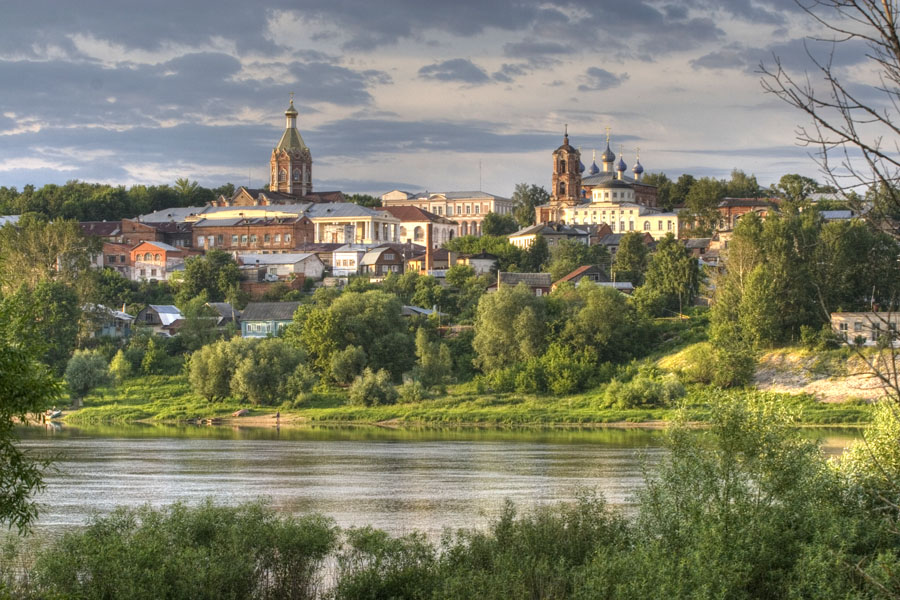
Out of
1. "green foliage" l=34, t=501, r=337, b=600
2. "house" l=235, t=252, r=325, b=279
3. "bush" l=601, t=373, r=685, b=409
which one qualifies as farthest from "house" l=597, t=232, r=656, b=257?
"green foliage" l=34, t=501, r=337, b=600

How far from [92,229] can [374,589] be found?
75.3 meters

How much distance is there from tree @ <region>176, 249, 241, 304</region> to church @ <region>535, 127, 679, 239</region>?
33.1 m

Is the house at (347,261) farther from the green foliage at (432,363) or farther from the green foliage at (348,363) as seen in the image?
the green foliage at (348,363)

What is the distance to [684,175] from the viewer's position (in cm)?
10419

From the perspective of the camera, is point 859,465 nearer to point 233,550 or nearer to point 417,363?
point 233,550

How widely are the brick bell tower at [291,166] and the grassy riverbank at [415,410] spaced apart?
59.0 meters

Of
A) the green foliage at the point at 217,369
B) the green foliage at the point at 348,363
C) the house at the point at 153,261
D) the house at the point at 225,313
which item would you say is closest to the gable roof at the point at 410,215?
the house at the point at 153,261

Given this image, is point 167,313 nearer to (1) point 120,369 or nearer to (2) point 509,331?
(1) point 120,369

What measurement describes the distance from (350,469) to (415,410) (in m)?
14.8

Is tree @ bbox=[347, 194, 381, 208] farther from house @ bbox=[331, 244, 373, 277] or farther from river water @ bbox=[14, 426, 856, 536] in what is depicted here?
river water @ bbox=[14, 426, 856, 536]

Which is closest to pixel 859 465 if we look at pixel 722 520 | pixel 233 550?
pixel 722 520

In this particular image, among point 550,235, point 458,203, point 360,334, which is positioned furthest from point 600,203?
point 360,334

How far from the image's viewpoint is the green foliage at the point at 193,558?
14.2 meters

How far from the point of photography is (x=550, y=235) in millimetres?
83875
